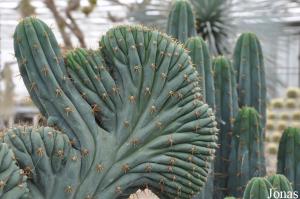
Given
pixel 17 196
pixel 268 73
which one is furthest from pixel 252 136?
pixel 268 73

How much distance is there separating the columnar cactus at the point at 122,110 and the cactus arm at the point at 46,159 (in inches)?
0.5

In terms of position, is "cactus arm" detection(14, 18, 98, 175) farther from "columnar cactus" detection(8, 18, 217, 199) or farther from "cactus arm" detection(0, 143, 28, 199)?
"cactus arm" detection(0, 143, 28, 199)

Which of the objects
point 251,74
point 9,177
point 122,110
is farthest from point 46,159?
point 251,74

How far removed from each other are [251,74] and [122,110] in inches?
85.6

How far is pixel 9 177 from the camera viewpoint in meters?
2.78

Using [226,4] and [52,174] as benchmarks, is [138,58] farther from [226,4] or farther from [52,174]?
[226,4]

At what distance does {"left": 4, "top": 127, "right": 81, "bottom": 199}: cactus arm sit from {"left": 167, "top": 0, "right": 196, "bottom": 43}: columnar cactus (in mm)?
2102

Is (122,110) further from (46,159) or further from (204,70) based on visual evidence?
(204,70)

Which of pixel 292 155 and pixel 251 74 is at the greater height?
pixel 251 74

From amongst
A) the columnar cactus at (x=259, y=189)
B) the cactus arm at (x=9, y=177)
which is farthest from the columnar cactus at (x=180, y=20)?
the cactus arm at (x=9, y=177)

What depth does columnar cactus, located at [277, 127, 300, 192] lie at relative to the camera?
15.0ft

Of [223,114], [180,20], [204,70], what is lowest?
[223,114]

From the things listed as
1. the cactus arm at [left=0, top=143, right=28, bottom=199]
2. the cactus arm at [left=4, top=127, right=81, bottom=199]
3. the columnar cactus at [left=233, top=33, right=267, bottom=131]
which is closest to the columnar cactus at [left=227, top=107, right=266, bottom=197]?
Result: the columnar cactus at [left=233, top=33, right=267, bottom=131]

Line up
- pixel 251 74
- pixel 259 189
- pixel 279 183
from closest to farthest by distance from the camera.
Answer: pixel 259 189 → pixel 279 183 → pixel 251 74
